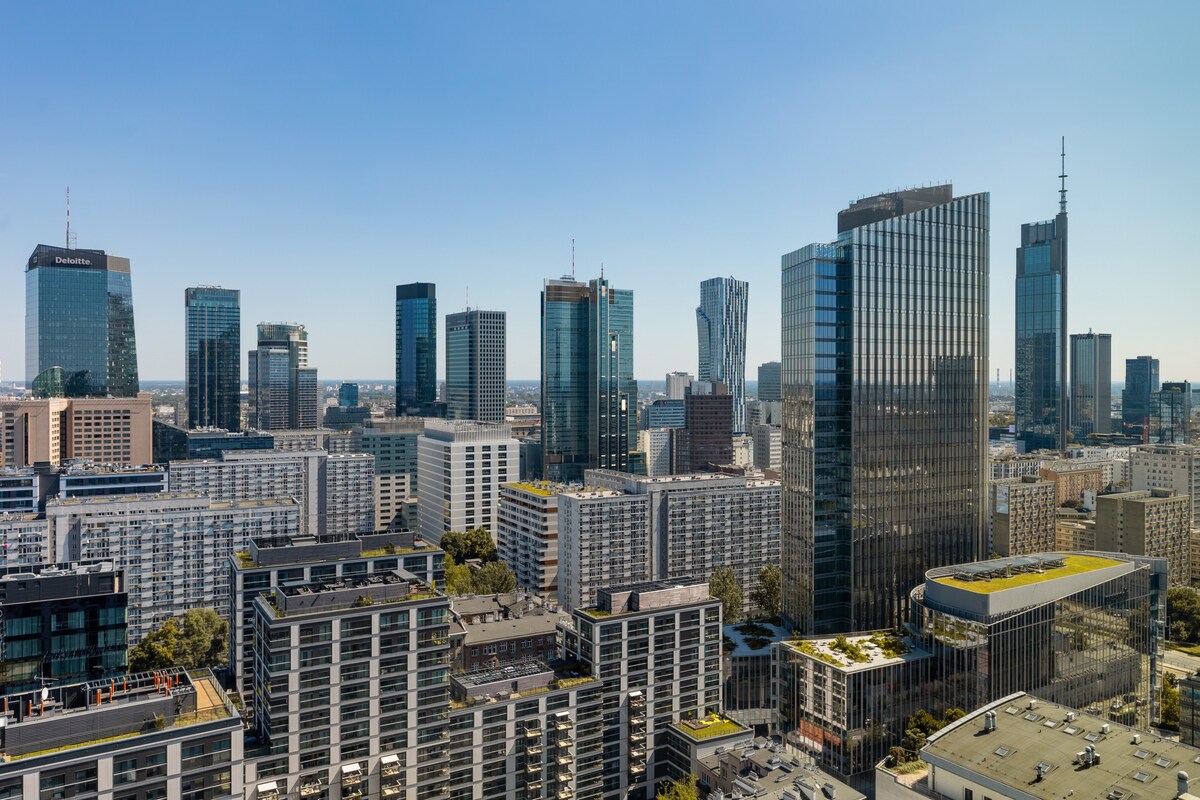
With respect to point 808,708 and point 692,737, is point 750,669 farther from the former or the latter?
point 692,737

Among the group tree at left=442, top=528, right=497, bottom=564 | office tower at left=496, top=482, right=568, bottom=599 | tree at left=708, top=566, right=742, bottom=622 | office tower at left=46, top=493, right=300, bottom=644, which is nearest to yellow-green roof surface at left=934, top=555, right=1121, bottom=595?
tree at left=708, top=566, right=742, bottom=622

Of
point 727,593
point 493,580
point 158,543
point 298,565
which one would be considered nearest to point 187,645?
point 158,543

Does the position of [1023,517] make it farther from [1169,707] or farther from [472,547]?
[472,547]

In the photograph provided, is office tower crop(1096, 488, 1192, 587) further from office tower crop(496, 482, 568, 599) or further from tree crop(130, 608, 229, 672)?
tree crop(130, 608, 229, 672)

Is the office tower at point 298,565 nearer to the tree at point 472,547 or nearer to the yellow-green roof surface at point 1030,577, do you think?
the yellow-green roof surface at point 1030,577

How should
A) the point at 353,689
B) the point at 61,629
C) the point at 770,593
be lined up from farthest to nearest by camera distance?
the point at 770,593, the point at 61,629, the point at 353,689

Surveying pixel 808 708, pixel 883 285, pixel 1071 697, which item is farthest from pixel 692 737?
pixel 883 285

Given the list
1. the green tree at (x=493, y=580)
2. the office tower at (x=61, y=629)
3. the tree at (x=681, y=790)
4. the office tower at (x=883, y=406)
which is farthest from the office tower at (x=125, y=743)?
the office tower at (x=883, y=406)
